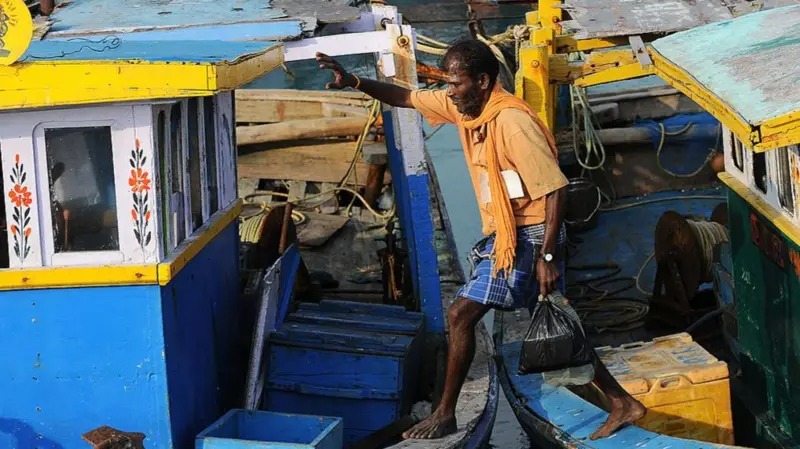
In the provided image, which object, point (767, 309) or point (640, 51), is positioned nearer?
point (767, 309)

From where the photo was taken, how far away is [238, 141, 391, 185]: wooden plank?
35.8 feet

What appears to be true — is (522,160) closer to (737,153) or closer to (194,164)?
(194,164)

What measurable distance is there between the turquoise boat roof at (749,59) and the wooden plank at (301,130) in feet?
15.3

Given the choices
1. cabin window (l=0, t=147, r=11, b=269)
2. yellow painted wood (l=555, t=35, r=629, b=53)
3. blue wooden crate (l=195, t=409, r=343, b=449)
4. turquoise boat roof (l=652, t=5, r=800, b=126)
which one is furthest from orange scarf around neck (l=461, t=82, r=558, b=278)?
yellow painted wood (l=555, t=35, r=629, b=53)

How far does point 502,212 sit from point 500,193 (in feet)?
0.28

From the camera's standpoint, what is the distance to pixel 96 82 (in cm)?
490

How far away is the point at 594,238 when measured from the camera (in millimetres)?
10734

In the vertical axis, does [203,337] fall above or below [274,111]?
below

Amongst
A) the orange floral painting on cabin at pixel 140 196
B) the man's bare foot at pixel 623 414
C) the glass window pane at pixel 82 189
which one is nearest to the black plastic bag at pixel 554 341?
the man's bare foot at pixel 623 414

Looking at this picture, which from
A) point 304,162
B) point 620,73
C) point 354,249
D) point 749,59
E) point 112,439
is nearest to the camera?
point 112,439

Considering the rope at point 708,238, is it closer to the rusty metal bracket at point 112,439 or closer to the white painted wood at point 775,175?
the white painted wood at point 775,175

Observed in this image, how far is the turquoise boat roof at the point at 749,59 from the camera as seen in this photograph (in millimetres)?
4852

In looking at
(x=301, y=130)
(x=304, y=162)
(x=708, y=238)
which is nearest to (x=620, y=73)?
(x=708, y=238)

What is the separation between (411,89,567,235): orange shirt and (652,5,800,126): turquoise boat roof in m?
0.75
